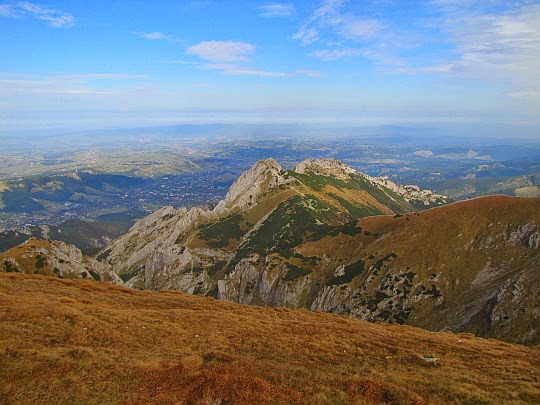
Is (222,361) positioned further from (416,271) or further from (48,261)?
(416,271)

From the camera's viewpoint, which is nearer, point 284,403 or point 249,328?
point 284,403

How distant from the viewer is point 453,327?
71.3 m

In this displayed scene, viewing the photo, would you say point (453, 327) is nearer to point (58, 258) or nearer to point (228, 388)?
point (228, 388)

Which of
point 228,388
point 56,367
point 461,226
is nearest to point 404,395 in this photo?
point 228,388

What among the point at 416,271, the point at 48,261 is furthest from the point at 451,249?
the point at 48,261

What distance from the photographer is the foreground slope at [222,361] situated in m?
18.4

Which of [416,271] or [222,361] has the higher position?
[222,361]

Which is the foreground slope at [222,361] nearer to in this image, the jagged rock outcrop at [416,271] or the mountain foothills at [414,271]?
the mountain foothills at [414,271]

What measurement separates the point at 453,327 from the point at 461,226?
3996 centimetres

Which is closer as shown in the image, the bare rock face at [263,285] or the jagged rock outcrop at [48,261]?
the jagged rock outcrop at [48,261]

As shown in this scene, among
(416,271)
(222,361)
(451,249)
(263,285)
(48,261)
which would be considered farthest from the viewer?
(263,285)

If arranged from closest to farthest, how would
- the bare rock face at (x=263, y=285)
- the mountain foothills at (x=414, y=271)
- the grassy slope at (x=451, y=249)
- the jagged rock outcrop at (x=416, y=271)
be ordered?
the mountain foothills at (x=414, y=271) → the jagged rock outcrop at (x=416, y=271) → the grassy slope at (x=451, y=249) → the bare rock face at (x=263, y=285)

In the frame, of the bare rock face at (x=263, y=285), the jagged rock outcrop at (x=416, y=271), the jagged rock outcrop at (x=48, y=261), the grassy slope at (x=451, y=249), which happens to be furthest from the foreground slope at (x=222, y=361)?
the bare rock face at (x=263, y=285)

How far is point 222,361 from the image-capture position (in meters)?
23.7
